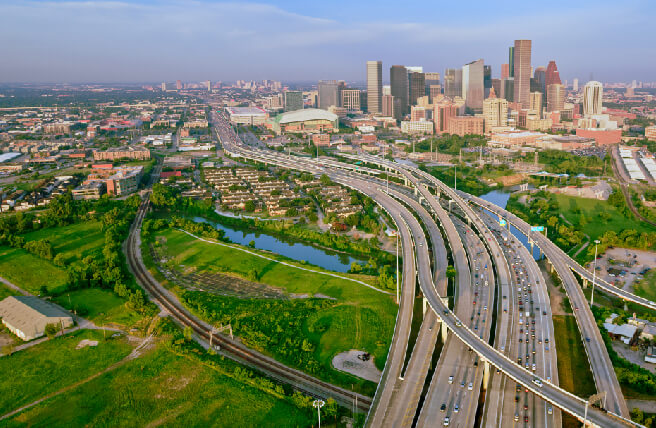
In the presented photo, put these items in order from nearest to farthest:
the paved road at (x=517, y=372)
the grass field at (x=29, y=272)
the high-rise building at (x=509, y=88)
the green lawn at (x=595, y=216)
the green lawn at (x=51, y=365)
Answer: the paved road at (x=517, y=372)
the green lawn at (x=51, y=365)
the grass field at (x=29, y=272)
the green lawn at (x=595, y=216)
the high-rise building at (x=509, y=88)

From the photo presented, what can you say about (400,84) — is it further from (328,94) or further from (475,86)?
(328,94)

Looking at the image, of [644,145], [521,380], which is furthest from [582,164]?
[521,380]

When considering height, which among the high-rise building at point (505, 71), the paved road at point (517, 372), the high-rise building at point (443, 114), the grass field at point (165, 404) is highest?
the high-rise building at point (505, 71)

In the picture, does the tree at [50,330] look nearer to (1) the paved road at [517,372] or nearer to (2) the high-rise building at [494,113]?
(1) the paved road at [517,372]

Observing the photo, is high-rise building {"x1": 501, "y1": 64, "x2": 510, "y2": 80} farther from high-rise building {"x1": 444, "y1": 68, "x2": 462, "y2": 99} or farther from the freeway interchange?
the freeway interchange

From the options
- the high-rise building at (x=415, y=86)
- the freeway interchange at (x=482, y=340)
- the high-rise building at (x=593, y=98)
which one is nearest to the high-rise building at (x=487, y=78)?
the high-rise building at (x=415, y=86)

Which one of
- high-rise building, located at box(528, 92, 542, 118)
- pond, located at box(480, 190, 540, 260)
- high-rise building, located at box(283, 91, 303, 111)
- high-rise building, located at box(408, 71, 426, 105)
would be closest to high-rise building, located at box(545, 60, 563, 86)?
high-rise building, located at box(528, 92, 542, 118)

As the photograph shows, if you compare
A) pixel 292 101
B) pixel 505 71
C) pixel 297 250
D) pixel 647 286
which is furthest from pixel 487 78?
pixel 647 286
